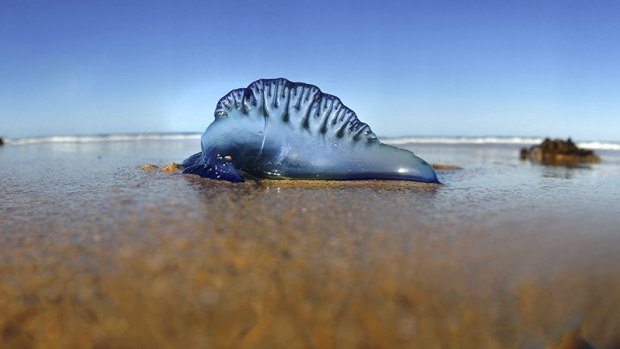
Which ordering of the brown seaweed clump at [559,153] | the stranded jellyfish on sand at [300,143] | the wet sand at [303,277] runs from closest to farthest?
the wet sand at [303,277] → the stranded jellyfish on sand at [300,143] → the brown seaweed clump at [559,153]

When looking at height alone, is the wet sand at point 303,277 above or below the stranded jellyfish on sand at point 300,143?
below

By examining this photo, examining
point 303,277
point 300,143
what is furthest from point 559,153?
A: point 303,277

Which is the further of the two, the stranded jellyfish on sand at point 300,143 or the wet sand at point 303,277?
the stranded jellyfish on sand at point 300,143

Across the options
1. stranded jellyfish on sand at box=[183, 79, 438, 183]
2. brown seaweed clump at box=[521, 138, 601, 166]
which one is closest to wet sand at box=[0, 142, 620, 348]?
stranded jellyfish on sand at box=[183, 79, 438, 183]

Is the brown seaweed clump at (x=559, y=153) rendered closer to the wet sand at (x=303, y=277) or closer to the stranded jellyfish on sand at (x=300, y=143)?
the stranded jellyfish on sand at (x=300, y=143)

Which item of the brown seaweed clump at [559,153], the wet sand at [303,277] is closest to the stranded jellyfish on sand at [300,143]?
the wet sand at [303,277]

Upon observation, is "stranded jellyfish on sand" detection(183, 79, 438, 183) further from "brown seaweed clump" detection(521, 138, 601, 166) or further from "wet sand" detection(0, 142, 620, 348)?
"brown seaweed clump" detection(521, 138, 601, 166)

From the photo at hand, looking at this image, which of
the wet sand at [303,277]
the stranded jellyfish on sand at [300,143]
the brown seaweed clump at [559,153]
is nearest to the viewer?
the wet sand at [303,277]
